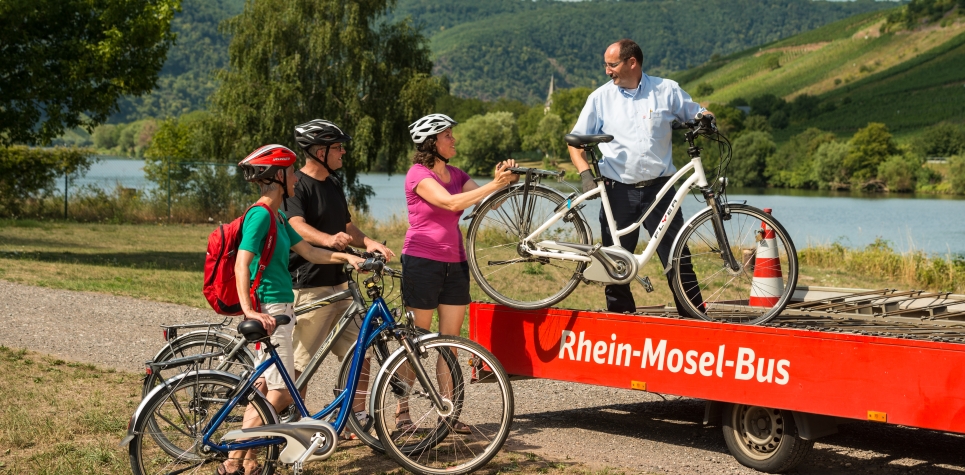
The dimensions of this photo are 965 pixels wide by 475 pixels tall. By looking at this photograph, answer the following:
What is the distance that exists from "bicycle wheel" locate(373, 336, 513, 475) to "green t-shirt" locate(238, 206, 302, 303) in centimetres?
70

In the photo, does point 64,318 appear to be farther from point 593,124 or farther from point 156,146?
point 156,146

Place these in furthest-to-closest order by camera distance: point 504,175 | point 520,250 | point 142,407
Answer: point 520,250, point 504,175, point 142,407

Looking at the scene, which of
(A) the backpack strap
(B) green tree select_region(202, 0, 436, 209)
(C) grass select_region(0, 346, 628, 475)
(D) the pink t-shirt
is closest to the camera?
(A) the backpack strap

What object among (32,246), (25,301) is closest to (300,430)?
(25,301)

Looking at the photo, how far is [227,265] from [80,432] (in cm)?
206

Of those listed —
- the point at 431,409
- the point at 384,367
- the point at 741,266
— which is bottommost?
the point at 431,409

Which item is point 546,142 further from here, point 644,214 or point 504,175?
point 504,175

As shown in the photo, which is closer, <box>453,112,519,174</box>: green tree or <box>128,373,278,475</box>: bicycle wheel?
<box>128,373,278,475</box>: bicycle wheel

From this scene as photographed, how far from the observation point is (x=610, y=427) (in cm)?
736

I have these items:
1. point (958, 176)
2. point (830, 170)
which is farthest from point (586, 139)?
point (830, 170)

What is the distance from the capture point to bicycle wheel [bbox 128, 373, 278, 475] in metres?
4.82

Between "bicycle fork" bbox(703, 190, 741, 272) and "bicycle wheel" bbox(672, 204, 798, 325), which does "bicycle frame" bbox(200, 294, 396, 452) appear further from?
"bicycle fork" bbox(703, 190, 741, 272)

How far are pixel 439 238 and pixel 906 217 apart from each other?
1721 inches

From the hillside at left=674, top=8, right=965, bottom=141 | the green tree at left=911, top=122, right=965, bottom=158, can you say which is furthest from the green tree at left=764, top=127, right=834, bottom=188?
the hillside at left=674, top=8, right=965, bottom=141
